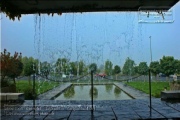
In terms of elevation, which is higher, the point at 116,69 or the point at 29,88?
the point at 116,69

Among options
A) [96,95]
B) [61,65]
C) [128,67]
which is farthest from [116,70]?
[96,95]

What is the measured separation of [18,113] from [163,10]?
4.64 meters

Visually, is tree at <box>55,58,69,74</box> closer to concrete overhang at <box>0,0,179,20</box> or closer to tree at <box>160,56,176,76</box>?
tree at <box>160,56,176,76</box>

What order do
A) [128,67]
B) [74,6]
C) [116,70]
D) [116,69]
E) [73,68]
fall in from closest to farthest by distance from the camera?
[74,6]
[73,68]
[128,67]
[116,70]
[116,69]

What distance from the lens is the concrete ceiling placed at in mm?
6809

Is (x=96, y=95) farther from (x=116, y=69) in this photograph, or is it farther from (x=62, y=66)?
(x=116, y=69)

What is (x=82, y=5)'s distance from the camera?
7180 millimetres

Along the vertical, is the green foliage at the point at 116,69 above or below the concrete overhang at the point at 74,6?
below

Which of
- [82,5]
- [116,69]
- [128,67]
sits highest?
[82,5]

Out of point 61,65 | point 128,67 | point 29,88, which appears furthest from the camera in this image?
point 128,67

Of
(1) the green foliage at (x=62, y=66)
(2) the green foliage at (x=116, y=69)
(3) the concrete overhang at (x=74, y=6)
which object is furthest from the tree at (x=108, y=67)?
(3) the concrete overhang at (x=74, y=6)

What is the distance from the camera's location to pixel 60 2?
6895 mm

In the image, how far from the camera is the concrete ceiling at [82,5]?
681cm

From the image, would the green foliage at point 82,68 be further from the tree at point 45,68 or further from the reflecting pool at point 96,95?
the reflecting pool at point 96,95
